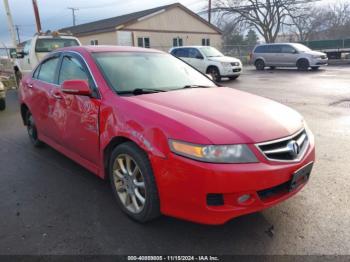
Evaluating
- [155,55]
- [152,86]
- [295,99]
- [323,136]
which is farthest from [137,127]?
[295,99]

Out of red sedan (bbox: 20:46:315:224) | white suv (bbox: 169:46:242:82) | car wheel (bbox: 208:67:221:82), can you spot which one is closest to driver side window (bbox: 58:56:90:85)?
red sedan (bbox: 20:46:315:224)

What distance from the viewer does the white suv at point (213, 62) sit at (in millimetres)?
15031

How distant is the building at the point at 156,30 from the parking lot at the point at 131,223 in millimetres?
26266

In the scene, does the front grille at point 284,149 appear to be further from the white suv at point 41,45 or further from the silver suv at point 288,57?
the silver suv at point 288,57

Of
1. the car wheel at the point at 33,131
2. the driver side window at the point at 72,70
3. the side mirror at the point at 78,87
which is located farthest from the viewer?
the car wheel at the point at 33,131

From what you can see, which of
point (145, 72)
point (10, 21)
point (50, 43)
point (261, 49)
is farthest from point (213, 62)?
point (145, 72)

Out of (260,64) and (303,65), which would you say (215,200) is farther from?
(260,64)

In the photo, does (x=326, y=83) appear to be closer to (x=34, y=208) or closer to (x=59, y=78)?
(x=59, y=78)

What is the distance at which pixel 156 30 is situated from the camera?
104 feet

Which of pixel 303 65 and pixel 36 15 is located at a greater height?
pixel 36 15

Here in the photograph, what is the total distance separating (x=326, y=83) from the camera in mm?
12883

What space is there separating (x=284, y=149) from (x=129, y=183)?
1428mm

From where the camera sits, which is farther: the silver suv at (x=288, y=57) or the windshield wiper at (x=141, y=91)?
the silver suv at (x=288, y=57)

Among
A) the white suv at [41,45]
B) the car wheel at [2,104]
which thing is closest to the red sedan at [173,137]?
the car wheel at [2,104]
